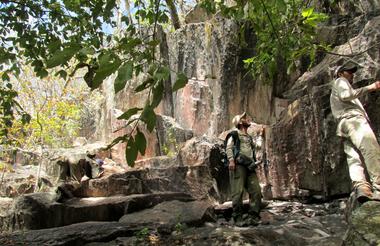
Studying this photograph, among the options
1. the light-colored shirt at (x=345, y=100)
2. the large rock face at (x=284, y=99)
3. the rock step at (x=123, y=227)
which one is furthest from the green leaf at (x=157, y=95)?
the rock step at (x=123, y=227)

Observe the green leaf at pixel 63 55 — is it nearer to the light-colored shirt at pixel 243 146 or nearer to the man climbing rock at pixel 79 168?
the light-colored shirt at pixel 243 146

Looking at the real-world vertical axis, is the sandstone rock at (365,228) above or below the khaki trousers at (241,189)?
below

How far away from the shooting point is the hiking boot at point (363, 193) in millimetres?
4551

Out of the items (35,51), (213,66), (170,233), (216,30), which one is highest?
(216,30)

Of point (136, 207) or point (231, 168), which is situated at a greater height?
Result: point (231, 168)

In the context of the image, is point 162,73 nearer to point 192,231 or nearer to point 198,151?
point 192,231

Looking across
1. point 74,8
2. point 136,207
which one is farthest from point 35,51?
point 136,207

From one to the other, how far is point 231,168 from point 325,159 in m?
2.24

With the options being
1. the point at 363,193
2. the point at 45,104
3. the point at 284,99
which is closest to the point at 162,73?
the point at 363,193

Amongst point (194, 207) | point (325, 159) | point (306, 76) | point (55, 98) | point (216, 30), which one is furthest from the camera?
point (55, 98)

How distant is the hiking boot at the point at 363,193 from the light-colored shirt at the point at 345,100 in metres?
0.77

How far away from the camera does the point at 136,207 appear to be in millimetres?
8070

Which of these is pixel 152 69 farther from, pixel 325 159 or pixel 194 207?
pixel 325 159

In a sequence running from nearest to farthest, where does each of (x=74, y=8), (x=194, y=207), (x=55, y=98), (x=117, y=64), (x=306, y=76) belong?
(x=117, y=64) < (x=74, y=8) < (x=194, y=207) < (x=306, y=76) < (x=55, y=98)
